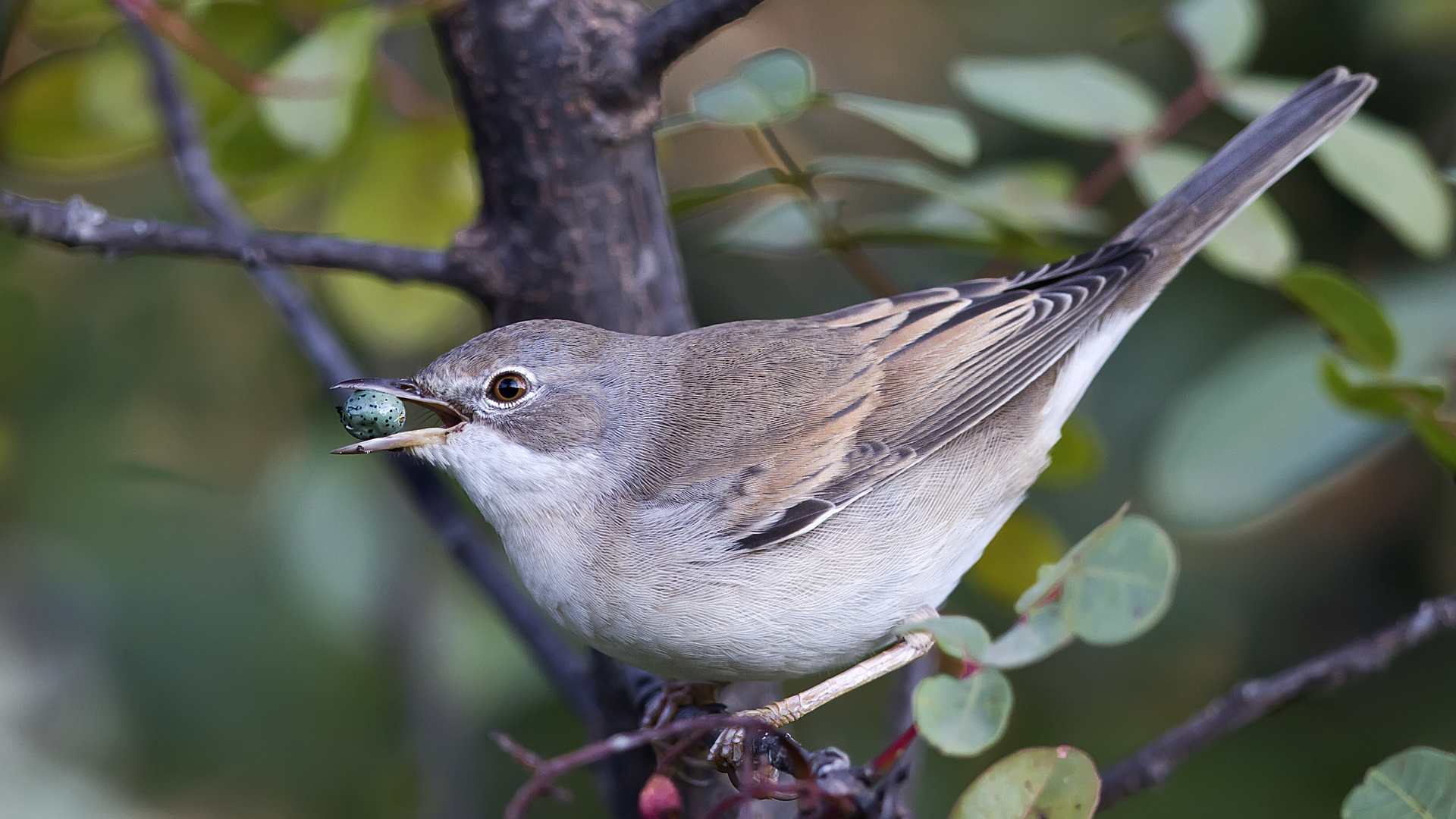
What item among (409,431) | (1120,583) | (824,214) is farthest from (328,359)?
(1120,583)

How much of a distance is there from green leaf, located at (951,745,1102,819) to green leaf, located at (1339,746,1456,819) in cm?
39

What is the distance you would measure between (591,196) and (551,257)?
0.16 metres

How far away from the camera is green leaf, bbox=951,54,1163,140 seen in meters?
2.58

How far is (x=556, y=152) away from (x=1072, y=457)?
1359 millimetres

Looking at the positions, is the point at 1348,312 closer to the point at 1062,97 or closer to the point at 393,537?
the point at 1062,97

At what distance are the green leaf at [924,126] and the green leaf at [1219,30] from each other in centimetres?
60

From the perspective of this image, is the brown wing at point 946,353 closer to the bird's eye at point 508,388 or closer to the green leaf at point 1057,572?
the bird's eye at point 508,388

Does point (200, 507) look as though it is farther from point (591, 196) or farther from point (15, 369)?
point (591, 196)

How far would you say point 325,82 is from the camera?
228 cm

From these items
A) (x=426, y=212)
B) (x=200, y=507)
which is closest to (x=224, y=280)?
(x=200, y=507)

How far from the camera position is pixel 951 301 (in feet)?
9.53

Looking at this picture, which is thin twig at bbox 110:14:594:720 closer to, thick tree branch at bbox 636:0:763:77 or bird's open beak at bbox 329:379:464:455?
bird's open beak at bbox 329:379:464:455

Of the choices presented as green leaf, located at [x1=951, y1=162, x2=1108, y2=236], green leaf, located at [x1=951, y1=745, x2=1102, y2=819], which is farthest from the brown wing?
green leaf, located at [x1=951, y1=745, x2=1102, y2=819]

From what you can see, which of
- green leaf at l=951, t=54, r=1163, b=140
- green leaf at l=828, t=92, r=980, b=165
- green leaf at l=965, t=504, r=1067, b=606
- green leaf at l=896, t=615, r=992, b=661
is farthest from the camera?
green leaf at l=965, t=504, r=1067, b=606
